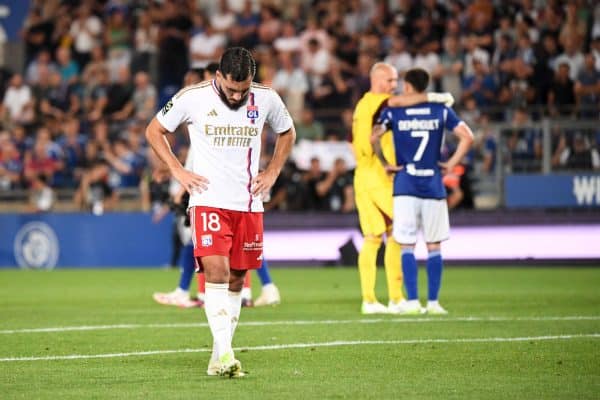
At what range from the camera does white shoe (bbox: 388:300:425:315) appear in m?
13.7

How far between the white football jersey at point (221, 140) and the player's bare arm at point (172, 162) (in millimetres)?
49

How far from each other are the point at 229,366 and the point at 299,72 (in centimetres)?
1785

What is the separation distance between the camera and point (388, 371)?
8.88 m

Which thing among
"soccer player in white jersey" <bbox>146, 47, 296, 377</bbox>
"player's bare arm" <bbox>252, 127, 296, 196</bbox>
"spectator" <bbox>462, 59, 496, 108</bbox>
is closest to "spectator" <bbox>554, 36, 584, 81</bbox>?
"spectator" <bbox>462, 59, 496, 108</bbox>

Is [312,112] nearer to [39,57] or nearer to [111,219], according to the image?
[111,219]

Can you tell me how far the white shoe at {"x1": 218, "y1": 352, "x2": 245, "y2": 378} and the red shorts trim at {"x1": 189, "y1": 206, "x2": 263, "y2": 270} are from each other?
75 centimetres

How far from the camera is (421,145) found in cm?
1373

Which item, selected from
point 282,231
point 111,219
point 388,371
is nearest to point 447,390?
point 388,371

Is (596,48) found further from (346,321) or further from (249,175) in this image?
(249,175)

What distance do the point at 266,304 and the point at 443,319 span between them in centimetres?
292

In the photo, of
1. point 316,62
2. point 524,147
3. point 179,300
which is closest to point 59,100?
point 316,62

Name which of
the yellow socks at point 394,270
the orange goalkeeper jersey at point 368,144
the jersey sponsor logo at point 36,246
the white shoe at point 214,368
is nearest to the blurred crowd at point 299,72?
the jersey sponsor logo at point 36,246

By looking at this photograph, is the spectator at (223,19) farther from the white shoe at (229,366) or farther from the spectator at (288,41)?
the white shoe at (229,366)

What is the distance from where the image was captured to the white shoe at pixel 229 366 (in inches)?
339
